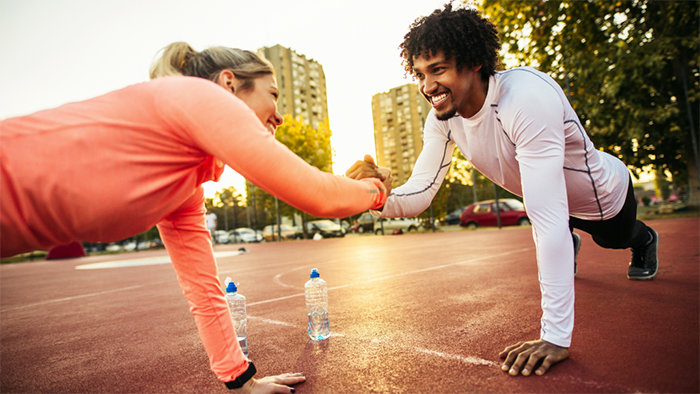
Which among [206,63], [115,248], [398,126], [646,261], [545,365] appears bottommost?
[115,248]

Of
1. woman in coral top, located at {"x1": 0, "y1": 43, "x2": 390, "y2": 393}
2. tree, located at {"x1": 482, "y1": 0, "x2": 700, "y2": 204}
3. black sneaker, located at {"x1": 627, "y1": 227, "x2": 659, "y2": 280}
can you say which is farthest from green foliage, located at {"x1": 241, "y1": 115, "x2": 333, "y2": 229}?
woman in coral top, located at {"x1": 0, "y1": 43, "x2": 390, "y2": 393}

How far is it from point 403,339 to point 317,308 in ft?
3.30

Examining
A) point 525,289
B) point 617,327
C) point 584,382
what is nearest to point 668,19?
point 525,289

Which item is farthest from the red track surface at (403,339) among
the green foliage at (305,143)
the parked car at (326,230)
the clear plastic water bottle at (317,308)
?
the green foliage at (305,143)

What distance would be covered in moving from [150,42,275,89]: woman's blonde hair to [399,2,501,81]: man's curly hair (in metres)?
1.33

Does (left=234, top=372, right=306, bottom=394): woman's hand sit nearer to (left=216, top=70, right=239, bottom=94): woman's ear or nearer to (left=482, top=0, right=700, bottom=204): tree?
(left=216, top=70, right=239, bottom=94): woman's ear

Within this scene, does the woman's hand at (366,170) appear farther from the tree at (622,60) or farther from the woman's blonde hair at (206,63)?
the tree at (622,60)

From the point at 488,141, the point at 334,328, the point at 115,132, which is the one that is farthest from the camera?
the point at 334,328

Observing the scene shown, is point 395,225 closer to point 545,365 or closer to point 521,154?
point 521,154

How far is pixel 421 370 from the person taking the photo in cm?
240

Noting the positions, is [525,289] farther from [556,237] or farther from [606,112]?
[606,112]

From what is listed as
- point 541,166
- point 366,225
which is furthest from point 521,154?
point 366,225

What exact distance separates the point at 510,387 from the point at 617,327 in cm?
139

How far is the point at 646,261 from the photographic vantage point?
14.6ft
